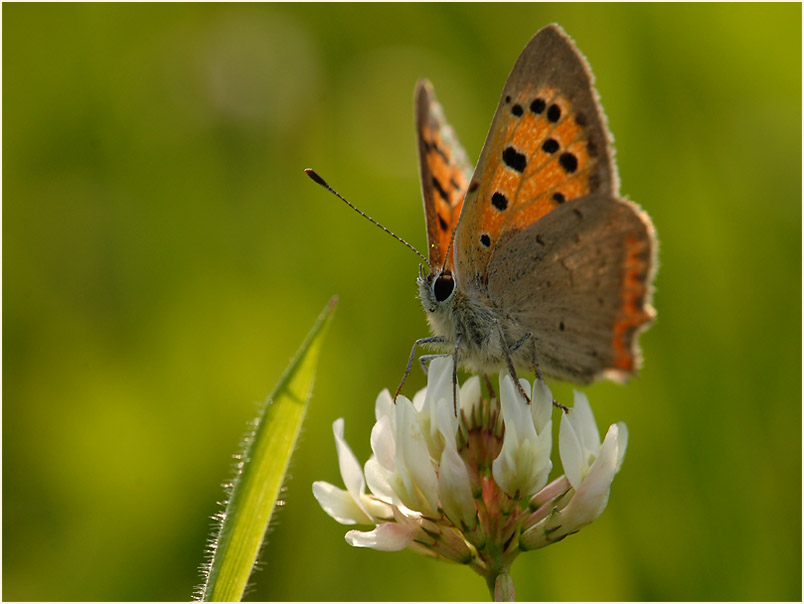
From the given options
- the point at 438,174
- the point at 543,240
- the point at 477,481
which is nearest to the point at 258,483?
the point at 477,481

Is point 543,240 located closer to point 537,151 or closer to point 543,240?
point 543,240

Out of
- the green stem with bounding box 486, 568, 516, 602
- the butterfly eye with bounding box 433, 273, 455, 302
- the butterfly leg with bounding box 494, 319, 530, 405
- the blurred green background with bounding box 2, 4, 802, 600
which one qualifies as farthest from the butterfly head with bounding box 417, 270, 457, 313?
the blurred green background with bounding box 2, 4, 802, 600

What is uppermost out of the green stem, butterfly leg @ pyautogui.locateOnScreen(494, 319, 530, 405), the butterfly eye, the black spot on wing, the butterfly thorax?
the black spot on wing

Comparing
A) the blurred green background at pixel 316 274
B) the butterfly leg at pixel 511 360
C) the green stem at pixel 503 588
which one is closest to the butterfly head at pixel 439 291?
the butterfly leg at pixel 511 360

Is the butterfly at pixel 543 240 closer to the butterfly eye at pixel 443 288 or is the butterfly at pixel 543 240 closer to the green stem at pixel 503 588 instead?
the butterfly eye at pixel 443 288

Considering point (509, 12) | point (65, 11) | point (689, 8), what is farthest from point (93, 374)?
point (689, 8)

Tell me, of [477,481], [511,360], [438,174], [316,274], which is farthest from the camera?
[316,274]

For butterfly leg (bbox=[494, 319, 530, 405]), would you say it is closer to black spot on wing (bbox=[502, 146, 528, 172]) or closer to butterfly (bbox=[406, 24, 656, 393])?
butterfly (bbox=[406, 24, 656, 393])
